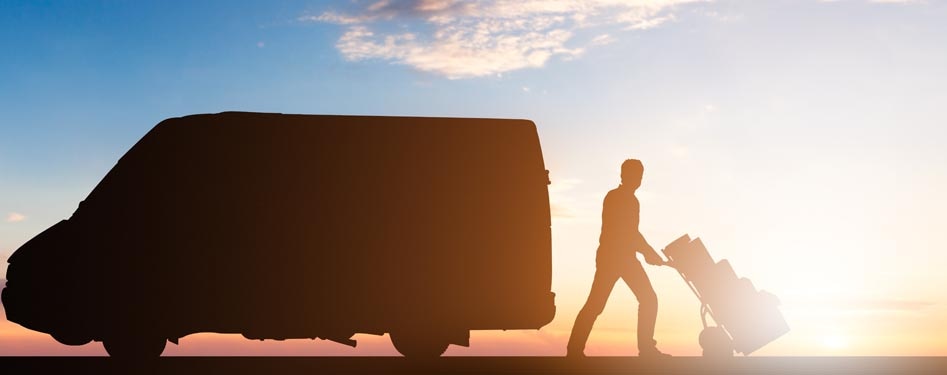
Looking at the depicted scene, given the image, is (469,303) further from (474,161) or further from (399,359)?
(399,359)

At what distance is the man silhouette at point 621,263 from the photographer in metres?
13.4

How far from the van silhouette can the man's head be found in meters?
1.34

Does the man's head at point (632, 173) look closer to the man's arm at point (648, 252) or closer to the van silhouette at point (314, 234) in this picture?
the man's arm at point (648, 252)

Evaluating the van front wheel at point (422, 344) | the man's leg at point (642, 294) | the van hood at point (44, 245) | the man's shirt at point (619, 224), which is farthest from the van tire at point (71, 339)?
the man's leg at point (642, 294)

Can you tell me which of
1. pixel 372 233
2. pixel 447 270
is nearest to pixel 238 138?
pixel 372 233

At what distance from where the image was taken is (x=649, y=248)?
45.7 ft

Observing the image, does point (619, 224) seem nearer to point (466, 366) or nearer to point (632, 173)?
point (632, 173)

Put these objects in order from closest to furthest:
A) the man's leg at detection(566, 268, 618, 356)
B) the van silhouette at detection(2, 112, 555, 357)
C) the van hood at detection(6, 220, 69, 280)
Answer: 1. the van silhouette at detection(2, 112, 555, 357)
2. the van hood at detection(6, 220, 69, 280)
3. the man's leg at detection(566, 268, 618, 356)

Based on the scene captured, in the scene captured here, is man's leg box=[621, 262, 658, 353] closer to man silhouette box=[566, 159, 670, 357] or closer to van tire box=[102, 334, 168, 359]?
man silhouette box=[566, 159, 670, 357]

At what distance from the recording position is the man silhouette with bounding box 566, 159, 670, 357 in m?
13.4

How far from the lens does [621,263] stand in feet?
44.3

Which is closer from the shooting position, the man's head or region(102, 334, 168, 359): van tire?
region(102, 334, 168, 359): van tire

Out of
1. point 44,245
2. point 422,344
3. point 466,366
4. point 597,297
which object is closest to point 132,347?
point 44,245

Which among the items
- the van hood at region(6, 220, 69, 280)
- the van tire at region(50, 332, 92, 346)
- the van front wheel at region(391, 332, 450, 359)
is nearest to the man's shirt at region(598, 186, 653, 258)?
the van front wheel at region(391, 332, 450, 359)
